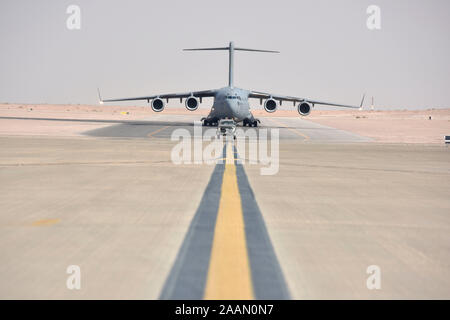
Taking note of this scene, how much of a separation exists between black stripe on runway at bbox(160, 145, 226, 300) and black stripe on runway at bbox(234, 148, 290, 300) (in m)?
0.43

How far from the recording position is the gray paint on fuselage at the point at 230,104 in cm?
3198

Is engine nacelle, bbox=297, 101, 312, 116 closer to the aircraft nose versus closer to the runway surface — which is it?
the aircraft nose

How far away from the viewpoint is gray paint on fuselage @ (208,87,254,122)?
3198cm

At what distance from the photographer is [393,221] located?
6434 mm

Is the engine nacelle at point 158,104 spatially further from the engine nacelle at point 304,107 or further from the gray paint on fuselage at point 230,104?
the engine nacelle at point 304,107

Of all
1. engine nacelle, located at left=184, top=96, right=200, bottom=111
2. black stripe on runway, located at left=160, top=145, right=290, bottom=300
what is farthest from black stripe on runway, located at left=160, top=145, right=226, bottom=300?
engine nacelle, located at left=184, top=96, right=200, bottom=111

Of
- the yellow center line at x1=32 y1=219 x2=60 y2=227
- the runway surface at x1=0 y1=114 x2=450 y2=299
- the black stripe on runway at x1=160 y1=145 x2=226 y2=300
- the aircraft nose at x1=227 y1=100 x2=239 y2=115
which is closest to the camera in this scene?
the black stripe on runway at x1=160 y1=145 x2=226 y2=300

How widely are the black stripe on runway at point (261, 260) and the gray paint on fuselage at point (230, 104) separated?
81.9 ft

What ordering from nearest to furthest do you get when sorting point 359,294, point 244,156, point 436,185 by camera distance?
1. point 359,294
2. point 436,185
3. point 244,156

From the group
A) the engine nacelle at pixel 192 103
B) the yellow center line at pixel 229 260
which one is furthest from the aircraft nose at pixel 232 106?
the yellow center line at pixel 229 260

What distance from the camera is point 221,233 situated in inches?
218
